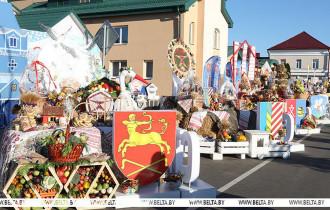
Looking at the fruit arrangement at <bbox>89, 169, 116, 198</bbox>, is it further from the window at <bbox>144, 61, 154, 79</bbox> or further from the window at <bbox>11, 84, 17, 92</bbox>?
the window at <bbox>144, 61, 154, 79</bbox>

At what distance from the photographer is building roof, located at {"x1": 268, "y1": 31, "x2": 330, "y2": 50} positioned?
152 ft

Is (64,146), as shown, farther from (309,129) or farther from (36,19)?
(36,19)

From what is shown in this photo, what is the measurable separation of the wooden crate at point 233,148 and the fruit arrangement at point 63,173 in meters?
4.62

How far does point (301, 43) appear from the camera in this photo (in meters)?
47.6

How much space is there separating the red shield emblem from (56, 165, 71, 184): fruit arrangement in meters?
0.75

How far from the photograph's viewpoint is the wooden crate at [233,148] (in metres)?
8.70

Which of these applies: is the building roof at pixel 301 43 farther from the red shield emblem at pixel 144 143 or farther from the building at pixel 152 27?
the red shield emblem at pixel 144 143

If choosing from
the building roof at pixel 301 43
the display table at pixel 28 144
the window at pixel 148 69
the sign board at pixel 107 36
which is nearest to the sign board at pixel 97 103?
the display table at pixel 28 144

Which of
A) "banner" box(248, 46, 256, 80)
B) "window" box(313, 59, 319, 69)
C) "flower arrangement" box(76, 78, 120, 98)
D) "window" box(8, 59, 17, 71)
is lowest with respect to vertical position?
"flower arrangement" box(76, 78, 120, 98)

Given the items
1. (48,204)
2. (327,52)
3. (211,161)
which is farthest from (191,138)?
(327,52)

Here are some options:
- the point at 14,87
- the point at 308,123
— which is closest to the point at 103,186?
the point at 14,87

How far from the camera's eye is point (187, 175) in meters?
5.57

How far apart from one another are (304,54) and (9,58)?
142 ft

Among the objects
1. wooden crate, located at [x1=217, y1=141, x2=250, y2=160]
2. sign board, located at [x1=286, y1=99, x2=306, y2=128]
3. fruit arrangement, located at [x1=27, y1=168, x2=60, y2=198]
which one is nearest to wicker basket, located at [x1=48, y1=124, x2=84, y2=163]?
fruit arrangement, located at [x1=27, y1=168, x2=60, y2=198]
